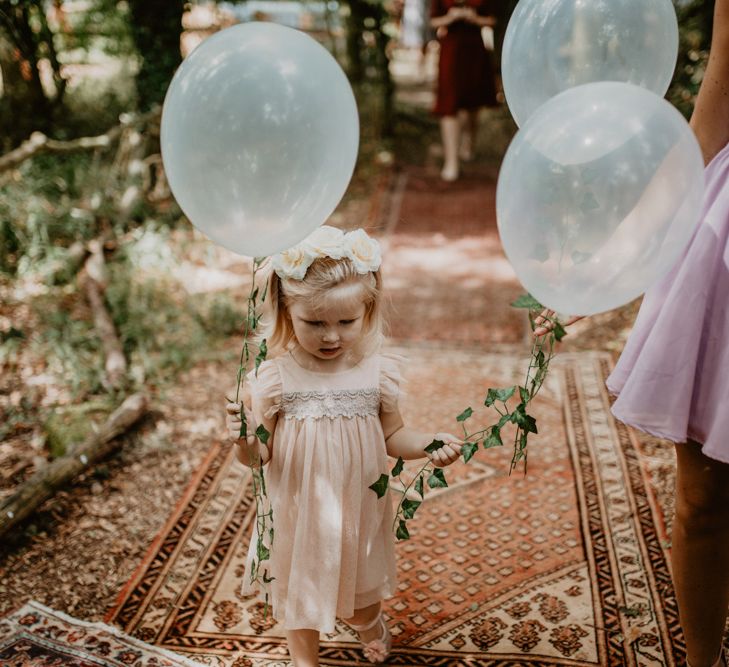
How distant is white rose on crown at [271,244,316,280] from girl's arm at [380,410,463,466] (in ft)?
1.38

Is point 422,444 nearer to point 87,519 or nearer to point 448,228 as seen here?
point 87,519

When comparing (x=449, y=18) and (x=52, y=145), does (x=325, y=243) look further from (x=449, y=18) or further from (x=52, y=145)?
(x=449, y=18)

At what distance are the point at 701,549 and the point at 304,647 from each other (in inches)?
37.7

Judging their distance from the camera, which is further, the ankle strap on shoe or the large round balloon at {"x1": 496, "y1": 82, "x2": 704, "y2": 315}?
the ankle strap on shoe

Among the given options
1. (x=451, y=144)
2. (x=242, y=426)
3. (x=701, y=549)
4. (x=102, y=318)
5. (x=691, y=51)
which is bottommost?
(x=451, y=144)

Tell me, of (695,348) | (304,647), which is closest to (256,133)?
(695,348)

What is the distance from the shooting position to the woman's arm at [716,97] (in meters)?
1.42

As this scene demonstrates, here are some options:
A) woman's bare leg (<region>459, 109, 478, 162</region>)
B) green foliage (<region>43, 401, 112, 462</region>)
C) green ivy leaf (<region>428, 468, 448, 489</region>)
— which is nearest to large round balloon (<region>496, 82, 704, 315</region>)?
green ivy leaf (<region>428, 468, 448, 489</region>)

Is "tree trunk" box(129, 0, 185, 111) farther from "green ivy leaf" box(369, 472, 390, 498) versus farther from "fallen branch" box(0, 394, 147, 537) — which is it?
"green ivy leaf" box(369, 472, 390, 498)

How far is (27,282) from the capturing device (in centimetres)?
450

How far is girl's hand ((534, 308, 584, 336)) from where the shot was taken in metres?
1.59

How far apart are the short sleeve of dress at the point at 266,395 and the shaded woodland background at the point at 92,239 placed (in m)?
1.31

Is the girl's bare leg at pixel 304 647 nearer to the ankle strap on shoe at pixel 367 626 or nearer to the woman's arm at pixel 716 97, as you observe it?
the ankle strap on shoe at pixel 367 626

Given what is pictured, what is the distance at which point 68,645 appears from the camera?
6.70 feet
